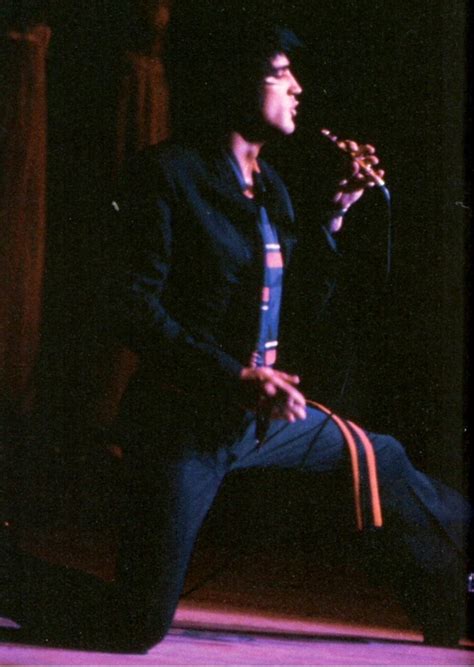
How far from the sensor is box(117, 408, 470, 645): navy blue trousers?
1.61m

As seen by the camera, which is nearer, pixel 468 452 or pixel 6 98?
pixel 468 452

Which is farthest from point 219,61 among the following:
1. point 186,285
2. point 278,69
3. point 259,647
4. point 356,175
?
point 259,647

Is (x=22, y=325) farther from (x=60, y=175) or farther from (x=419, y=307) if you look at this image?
A: (x=419, y=307)

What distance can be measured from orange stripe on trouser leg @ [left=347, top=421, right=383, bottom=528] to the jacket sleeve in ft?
1.07

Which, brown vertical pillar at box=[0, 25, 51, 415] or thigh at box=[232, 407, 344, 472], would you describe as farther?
brown vertical pillar at box=[0, 25, 51, 415]

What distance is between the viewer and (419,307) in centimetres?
225

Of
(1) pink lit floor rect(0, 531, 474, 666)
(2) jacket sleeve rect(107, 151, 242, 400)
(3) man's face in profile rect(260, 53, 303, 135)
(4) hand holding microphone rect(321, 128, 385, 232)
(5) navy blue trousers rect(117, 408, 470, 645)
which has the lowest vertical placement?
(1) pink lit floor rect(0, 531, 474, 666)

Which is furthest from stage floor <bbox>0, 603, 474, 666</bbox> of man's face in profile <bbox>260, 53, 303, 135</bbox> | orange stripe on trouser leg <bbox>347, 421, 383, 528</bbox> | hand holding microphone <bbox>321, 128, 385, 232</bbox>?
man's face in profile <bbox>260, 53, 303, 135</bbox>

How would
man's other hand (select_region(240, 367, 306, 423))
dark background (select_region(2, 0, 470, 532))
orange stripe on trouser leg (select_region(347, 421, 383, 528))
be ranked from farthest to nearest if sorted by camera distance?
dark background (select_region(2, 0, 470, 532)) → orange stripe on trouser leg (select_region(347, 421, 383, 528)) → man's other hand (select_region(240, 367, 306, 423))

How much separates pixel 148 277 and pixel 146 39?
1170 mm

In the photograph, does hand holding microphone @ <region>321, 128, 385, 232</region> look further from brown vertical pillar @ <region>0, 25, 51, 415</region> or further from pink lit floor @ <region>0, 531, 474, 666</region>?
brown vertical pillar @ <region>0, 25, 51, 415</region>

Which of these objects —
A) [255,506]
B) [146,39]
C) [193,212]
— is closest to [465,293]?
[193,212]

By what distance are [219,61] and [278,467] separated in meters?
0.95

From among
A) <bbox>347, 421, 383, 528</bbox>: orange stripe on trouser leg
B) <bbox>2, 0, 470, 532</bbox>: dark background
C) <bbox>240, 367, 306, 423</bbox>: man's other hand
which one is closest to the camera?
<bbox>240, 367, 306, 423</bbox>: man's other hand
